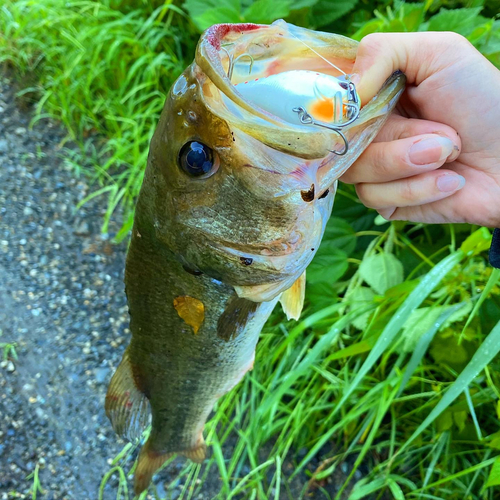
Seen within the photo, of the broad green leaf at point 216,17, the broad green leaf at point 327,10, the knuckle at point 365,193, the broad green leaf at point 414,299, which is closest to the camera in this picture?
the knuckle at point 365,193

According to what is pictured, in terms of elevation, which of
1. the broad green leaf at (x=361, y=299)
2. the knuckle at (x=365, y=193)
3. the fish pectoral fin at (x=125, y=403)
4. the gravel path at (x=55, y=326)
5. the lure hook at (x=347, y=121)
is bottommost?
the gravel path at (x=55, y=326)

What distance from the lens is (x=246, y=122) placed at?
738 millimetres

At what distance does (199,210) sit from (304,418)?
4.36 ft

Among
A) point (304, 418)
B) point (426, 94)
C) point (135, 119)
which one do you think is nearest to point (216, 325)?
point (426, 94)

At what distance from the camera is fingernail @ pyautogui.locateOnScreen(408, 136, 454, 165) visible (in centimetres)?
89

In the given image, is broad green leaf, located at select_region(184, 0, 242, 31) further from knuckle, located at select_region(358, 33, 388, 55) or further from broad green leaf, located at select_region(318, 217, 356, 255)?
knuckle, located at select_region(358, 33, 388, 55)

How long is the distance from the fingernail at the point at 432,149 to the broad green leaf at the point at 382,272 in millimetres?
951

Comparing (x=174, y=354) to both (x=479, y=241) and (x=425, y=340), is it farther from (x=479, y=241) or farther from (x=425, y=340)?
Answer: (x=479, y=241)

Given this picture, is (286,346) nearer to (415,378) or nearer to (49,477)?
(415,378)

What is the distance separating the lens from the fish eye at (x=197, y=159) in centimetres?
81

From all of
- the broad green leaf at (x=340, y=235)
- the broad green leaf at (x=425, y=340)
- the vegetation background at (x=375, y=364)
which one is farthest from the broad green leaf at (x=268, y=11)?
the broad green leaf at (x=425, y=340)

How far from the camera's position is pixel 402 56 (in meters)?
0.89

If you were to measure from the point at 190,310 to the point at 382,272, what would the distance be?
0.95 m

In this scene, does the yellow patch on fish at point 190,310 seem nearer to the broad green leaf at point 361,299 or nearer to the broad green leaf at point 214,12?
the broad green leaf at point 361,299
